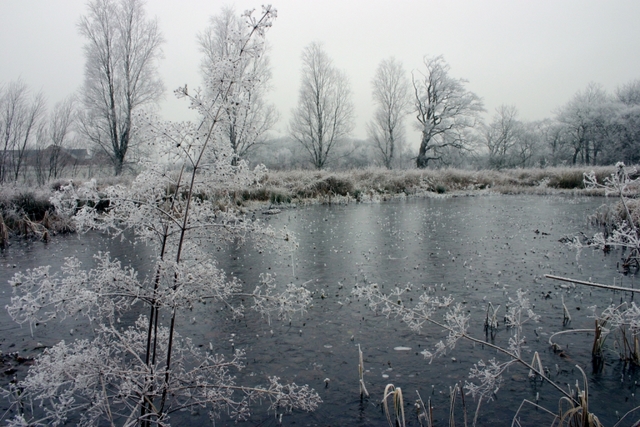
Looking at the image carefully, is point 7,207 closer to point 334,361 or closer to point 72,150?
point 334,361

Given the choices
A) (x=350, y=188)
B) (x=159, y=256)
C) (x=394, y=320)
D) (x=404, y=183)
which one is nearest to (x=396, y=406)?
(x=159, y=256)

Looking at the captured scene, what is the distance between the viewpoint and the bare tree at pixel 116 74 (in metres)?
29.7

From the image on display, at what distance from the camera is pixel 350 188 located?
2878cm

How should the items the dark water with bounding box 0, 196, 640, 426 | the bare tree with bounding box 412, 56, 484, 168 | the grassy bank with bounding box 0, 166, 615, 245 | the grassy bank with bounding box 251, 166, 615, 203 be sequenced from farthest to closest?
the bare tree with bounding box 412, 56, 484, 168
the grassy bank with bounding box 251, 166, 615, 203
the grassy bank with bounding box 0, 166, 615, 245
the dark water with bounding box 0, 196, 640, 426

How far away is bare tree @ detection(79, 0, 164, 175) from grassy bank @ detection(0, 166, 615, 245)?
29.7 ft

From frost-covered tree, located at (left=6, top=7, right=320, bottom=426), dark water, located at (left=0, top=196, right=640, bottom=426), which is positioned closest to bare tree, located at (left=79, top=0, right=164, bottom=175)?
dark water, located at (left=0, top=196, right=640, bottom=426)

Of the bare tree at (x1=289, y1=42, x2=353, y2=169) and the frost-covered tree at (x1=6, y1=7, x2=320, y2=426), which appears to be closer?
the frost-covered tree at (x1=6, y1=7, x2=320, y2=426)

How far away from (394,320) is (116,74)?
31.4 meters

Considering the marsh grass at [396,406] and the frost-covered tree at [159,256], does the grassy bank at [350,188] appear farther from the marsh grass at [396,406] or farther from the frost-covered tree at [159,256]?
the marsh grass at [396,406]

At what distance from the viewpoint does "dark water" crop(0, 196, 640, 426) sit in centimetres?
420

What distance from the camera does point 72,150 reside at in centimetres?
3328

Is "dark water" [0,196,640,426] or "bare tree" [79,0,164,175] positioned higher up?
"bare tree" [79,0,164,175]

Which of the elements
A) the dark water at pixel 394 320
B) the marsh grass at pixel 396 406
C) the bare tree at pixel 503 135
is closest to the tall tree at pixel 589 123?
the bare tree at pixel 503 135

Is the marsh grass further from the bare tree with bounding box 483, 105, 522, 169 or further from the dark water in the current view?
the bare tree with bounding box 483, 105, 522, 169
